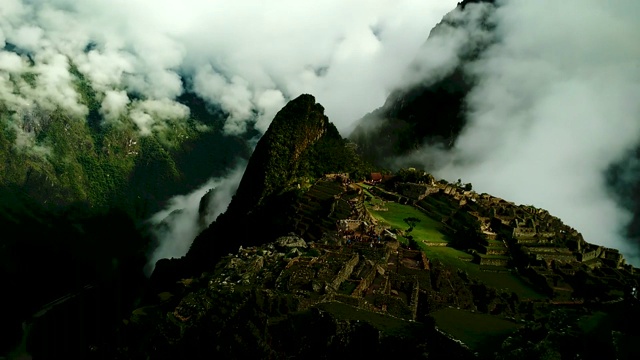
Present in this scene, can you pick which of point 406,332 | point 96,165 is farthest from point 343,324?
point 96,165

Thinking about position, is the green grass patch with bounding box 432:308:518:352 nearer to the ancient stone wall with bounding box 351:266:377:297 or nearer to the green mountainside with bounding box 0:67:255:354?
the ancient stone wall with bounding box 351:266:377:297

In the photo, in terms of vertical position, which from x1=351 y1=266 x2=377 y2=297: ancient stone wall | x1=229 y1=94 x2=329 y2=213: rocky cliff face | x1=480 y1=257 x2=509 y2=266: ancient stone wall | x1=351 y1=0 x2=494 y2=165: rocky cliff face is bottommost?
x1=351 y1=266 x2=377 y2=297: ancient stone wall

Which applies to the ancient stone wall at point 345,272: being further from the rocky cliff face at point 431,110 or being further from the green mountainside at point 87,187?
the rocky cliff face at point 431,110

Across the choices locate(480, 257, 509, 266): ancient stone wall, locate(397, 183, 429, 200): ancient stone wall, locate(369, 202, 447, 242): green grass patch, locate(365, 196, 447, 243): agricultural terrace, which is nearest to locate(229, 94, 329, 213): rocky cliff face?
locate(397, 183, 429, 200): ancient stone wall

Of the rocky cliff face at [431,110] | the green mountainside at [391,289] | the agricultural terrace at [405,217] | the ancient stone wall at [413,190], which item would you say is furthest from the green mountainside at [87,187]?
the rocky cliff face at [431,110]

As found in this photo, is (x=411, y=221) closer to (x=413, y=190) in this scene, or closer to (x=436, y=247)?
(x=436, y=247)

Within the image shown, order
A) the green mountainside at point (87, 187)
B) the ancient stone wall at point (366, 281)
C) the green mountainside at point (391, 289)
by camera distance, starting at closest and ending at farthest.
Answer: the green mountainside at point (391, 289)
the ancient stone wall at point (366, 281)
the green mountainside at point (87, 187)

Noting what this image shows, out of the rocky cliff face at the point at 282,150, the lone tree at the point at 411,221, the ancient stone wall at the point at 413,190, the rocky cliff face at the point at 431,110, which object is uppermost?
Result: the rocky cliff face at the point at 431,110

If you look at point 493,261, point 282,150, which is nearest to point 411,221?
point 493,261

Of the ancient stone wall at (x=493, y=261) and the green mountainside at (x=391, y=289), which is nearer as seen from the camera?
the green mountainside at (x=391, y=289)
